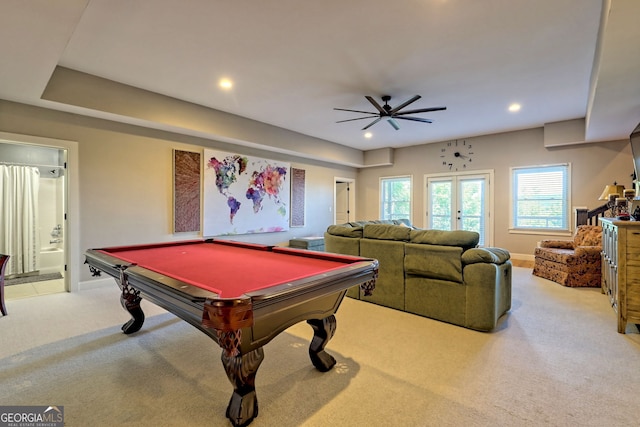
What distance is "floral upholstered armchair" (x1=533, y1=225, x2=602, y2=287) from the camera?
4242mm

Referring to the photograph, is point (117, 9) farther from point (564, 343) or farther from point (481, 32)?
point (564, 343)

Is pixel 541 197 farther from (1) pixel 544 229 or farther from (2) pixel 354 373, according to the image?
(2) pixel 354 373

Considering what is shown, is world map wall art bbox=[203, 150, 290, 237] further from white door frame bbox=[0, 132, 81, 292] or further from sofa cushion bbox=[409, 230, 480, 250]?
sofa cushion bbox=[409, 230, 480, 250]

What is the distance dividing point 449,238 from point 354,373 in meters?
1.64

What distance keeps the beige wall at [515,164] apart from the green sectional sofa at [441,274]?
162 inches

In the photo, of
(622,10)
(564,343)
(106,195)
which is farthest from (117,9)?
(564,343)

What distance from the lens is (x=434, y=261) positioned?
9.89 ft

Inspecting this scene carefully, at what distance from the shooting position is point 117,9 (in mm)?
2516

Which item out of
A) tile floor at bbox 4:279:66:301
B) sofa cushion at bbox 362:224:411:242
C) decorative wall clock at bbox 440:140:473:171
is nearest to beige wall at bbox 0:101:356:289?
tile floor at bbox 4:279:66:301

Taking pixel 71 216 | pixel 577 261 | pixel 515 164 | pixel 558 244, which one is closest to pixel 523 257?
pixel 558 244

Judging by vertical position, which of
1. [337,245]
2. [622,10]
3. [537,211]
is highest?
[622,10]

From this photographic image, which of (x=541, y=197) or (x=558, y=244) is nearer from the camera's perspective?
(x=558, y=244)

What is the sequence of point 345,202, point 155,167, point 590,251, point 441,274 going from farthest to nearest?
point 345,202 → point 155,167 → point 590,251 → point 441,274

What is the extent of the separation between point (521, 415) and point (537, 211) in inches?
236
